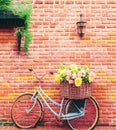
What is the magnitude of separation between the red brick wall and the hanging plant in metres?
0.13

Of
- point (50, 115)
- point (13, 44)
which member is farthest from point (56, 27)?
point (50, 115)

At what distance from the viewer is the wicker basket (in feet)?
22.4

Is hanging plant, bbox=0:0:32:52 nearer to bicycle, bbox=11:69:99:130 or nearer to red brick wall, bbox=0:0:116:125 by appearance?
red brick wall, bbox=0:0:116:125

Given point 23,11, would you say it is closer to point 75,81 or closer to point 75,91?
point 75,81

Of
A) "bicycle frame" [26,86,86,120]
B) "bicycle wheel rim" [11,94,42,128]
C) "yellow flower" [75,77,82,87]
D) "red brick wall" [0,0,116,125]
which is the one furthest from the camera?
"red brick wall" [0,0,116,125]

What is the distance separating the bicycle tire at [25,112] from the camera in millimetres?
7320

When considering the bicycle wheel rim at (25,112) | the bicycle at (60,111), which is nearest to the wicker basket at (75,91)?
the bicycle at (60,111)

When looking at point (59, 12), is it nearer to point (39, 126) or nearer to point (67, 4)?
point (67, 4)

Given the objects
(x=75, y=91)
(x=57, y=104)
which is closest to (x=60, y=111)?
(x=57, y=104)

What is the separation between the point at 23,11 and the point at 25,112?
2026 millimetres

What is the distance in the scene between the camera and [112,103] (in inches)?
295

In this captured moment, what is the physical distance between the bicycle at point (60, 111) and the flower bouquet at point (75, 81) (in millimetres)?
280

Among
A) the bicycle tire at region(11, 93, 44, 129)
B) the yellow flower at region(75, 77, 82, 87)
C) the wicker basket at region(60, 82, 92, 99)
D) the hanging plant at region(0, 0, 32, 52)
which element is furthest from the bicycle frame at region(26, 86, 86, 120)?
the hanging plant at region(0, 0, 32, 52)

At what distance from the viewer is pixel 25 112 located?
750 cm
